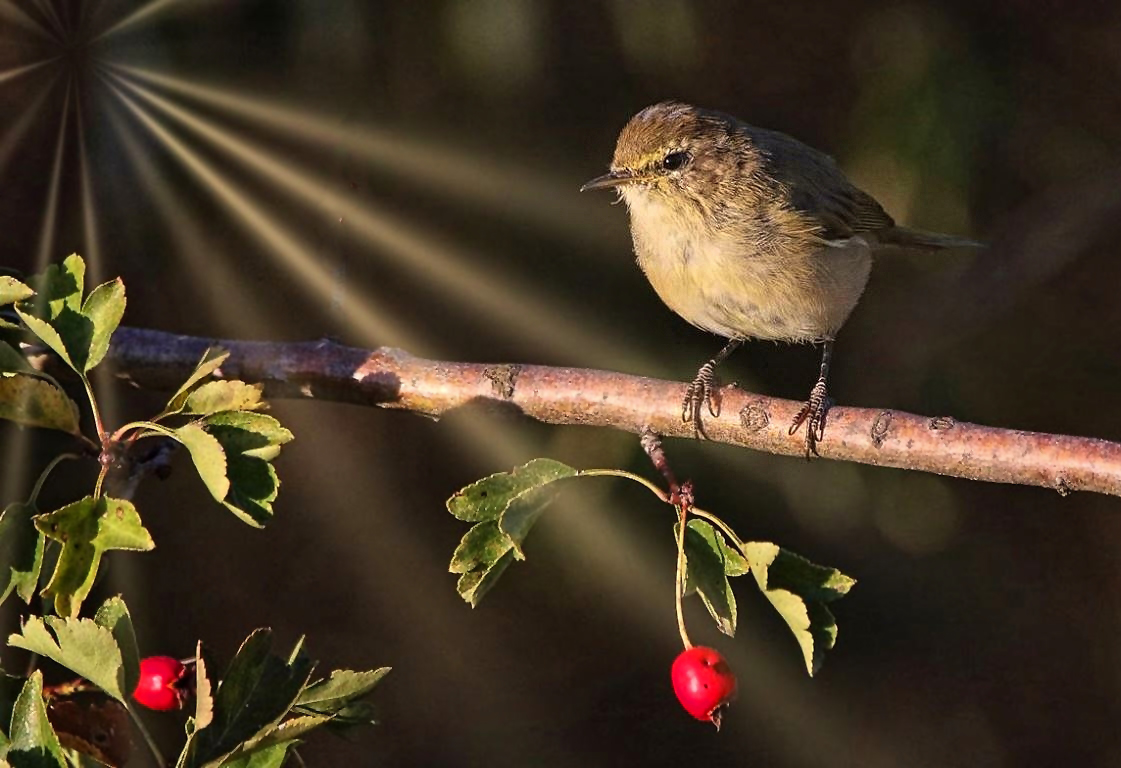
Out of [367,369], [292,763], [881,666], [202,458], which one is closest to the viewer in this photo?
[202,458]

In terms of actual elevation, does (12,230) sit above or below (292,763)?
above

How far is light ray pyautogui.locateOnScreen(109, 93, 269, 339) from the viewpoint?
12.6ft

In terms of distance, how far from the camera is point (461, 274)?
4.01 meters

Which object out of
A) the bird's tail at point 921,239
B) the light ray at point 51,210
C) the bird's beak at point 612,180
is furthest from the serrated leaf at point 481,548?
the bird's tail at point 921,239

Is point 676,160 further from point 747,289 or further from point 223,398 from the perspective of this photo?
point 223,398

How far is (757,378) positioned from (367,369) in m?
1.57

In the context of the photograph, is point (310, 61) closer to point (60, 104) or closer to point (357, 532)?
point (60, 104)

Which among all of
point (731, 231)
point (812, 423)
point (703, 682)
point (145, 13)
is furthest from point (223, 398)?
point (145, 13)

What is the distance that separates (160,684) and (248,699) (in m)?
0.42

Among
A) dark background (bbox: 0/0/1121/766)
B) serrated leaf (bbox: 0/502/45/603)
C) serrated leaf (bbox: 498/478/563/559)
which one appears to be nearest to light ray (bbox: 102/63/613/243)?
dark background (bbox: 0/0/1121/766)

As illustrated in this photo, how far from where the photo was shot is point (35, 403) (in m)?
1.92

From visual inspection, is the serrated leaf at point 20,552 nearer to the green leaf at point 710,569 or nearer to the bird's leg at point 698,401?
the green leaf at point 710,569

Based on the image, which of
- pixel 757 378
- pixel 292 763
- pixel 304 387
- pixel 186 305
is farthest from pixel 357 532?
pixel 292 763

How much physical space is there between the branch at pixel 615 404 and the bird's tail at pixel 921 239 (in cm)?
126
